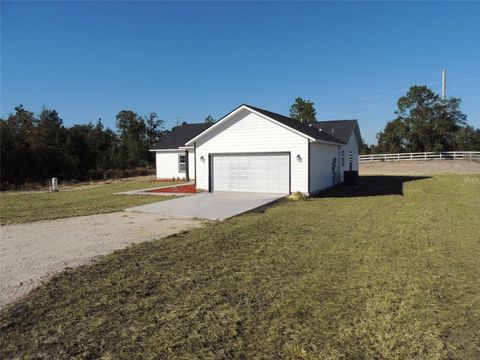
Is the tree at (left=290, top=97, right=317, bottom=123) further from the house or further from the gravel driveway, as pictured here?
the gravel driveway

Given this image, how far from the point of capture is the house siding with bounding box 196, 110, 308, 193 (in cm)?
1585

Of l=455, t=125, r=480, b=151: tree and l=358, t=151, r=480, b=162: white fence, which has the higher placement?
l=455, t=125, r=480, b=151: tree

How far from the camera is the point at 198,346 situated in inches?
132

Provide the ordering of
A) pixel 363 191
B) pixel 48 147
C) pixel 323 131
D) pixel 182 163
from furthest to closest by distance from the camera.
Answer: pixel 48 147 < pixel 182 163 < pixel 323 131 < pixel 363 191

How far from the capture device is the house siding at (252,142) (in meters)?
15.9

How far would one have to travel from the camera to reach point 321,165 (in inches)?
701

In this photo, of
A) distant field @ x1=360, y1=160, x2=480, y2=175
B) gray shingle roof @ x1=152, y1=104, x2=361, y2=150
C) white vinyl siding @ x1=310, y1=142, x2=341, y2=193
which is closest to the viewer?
white vinyl siding @ x1=310, y1=142, x2=341, y2=193

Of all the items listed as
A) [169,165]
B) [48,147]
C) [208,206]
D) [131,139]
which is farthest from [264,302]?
[131,139]

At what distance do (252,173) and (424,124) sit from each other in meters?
45.3

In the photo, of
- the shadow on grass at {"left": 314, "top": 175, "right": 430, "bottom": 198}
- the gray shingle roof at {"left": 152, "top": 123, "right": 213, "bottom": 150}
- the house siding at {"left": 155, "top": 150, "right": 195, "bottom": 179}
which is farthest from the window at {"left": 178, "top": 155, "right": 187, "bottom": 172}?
the shadow on grass at {"left": 314, "top": 175, "right": 430, "bottom": 198}

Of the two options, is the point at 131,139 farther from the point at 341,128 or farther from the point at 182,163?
the point at 341,128

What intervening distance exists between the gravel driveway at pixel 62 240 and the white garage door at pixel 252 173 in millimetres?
7047

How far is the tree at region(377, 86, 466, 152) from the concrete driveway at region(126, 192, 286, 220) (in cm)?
4560

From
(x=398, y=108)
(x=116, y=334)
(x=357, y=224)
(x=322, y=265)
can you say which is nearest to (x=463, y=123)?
(x=398, y=108)
